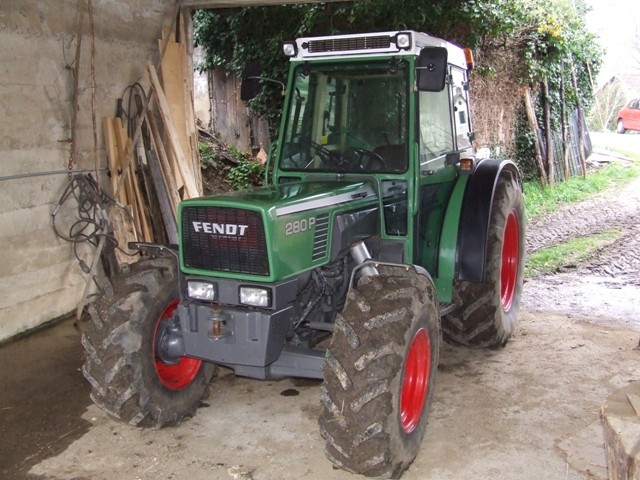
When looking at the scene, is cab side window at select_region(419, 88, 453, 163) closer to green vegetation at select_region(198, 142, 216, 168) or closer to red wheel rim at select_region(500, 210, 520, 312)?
red wheel rim at select_region(500, 210, 520, 312)

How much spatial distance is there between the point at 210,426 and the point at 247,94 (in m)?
1.89

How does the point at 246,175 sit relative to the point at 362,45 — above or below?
below

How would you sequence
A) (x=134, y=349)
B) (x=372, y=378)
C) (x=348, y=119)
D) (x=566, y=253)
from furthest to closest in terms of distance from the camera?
(x=566, y=253) → (x=348, y=119) → (x=134, y=349) → (x=372, y=378)

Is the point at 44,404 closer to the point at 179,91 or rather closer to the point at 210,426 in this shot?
the point at 210,426

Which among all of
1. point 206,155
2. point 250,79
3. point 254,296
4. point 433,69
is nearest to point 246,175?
point 206,155

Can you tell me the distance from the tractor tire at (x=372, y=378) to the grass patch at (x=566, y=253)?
3.72 meters

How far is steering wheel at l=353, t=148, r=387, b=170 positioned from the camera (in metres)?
3.61

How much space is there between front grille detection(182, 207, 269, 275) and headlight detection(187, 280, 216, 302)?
0.08 meters

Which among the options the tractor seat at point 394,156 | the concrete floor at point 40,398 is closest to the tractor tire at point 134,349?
the concrete floor at point 40,398

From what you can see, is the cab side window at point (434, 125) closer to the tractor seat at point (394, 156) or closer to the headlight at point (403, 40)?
the tractor seat at point (394, 156)

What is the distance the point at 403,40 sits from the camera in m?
3.43

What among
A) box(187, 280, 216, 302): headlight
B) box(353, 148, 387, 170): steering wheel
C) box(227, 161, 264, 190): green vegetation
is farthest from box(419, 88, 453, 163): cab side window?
box(227, 161, 264, 190): green vegetation

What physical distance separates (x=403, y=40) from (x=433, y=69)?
0.34 meters

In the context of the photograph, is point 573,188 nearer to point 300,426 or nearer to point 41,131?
point 41,131
